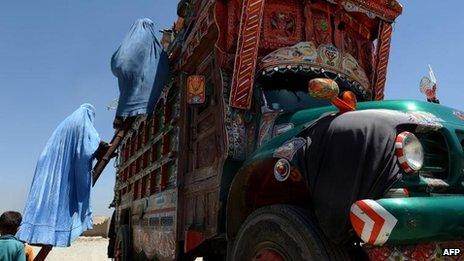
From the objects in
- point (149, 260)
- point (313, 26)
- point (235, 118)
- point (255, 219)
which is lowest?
point (149, 260)

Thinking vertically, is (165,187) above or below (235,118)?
below

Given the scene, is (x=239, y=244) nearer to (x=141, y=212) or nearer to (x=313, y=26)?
(x=313, y=26)

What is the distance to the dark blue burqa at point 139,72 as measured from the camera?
5.91 metres

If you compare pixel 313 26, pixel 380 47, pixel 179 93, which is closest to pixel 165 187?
pixel 179 93

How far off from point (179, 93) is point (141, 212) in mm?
2612

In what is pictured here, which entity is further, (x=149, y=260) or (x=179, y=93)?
(x=149, y=260)

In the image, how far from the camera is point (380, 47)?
19.1ft

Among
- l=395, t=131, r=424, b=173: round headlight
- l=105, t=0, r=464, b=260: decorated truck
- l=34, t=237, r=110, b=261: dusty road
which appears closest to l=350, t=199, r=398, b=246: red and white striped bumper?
l=105, t=0, r=464, b=260: decorated truck

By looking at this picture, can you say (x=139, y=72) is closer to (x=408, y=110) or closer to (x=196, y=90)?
(x=196, y=90)

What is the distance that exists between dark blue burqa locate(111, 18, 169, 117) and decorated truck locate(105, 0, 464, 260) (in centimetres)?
27

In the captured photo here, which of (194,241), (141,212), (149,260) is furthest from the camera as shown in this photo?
(141,212)

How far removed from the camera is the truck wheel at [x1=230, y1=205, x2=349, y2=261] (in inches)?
101

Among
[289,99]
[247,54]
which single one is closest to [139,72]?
[247,54]

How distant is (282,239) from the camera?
283 cm
